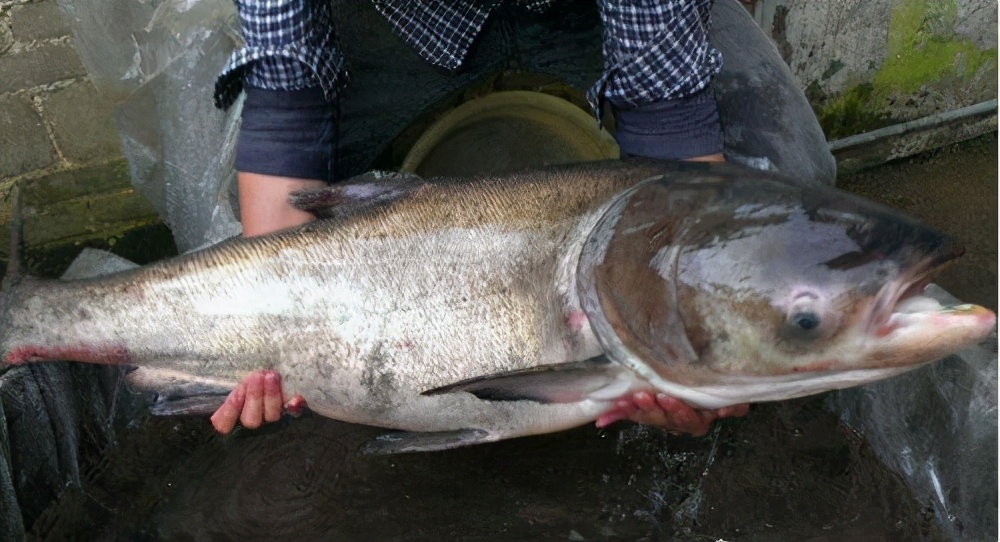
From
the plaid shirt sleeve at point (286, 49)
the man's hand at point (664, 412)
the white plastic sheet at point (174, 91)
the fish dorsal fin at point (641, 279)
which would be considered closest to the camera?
the fish dorsal fin at point (641, 279)

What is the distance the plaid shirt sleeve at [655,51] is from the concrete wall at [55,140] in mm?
2099

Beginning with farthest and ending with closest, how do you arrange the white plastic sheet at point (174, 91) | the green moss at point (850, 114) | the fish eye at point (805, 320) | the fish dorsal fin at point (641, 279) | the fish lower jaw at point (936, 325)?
1. the green moss at point (850, 114)
2. the white plastic sheet at point (174, 91)
3. the fish dorsal fin at point (641, 279)
4. the fish eye at point (805, 320)
5. the fish lower jaw at point (936, 325)

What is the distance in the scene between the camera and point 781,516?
7.24 ft

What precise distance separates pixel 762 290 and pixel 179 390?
1.39 m

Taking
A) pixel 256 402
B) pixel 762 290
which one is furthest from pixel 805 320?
pixel 256 402

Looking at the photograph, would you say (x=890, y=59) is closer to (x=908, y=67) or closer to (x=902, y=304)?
(x=908, y=67)

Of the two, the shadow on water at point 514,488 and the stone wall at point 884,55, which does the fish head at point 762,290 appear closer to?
the shadow on water at point 514,488

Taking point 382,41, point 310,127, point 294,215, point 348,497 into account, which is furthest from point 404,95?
point 348,497

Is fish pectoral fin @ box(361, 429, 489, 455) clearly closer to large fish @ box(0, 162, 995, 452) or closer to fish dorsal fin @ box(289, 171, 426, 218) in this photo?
large fish @ box(0, 162, 995, 452)

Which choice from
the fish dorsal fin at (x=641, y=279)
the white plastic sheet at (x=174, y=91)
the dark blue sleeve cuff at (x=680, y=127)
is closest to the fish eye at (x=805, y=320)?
the fish dorsal fin at (x=641, y=279)

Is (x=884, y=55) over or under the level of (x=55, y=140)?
over

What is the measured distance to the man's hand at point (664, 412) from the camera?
5.77ft

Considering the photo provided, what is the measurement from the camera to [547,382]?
5.52ft

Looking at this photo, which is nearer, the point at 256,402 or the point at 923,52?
the point at 256,402
